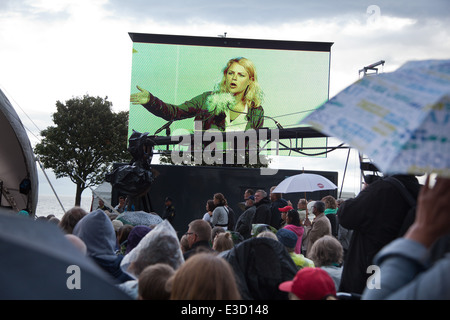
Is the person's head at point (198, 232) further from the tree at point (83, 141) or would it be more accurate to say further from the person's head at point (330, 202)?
the tree at point (83, 141)

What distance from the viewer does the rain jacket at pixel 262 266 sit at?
11.3 feet

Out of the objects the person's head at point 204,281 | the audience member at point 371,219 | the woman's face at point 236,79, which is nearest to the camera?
the person's head at point 204,281

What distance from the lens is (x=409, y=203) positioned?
3.73 metres

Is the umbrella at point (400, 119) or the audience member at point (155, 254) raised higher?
the umbrella at point (400, 119)

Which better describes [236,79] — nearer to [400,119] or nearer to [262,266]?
[262,266]

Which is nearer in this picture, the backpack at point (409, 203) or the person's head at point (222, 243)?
the backpack at point (409, 203)

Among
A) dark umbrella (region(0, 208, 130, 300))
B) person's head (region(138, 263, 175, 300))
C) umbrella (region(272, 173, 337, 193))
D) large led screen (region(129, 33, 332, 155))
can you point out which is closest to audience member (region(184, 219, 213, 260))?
person's head (region(138, 263, 175, 300))

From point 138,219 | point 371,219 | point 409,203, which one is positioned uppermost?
point 409,203

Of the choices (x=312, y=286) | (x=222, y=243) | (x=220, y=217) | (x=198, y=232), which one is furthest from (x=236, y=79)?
(x=312, y=286)

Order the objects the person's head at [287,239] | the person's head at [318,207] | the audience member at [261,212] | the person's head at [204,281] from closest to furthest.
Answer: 1. the person's head at [204,281]
2. the person's head at [287,239]
3. the person's head at [318,207]
4. the audience member at [261,212]

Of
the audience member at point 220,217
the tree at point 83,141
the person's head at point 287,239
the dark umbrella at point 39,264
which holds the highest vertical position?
the tree at point 83,141

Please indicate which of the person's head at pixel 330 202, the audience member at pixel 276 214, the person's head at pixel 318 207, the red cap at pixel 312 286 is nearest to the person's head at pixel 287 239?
the red cap at pixel 312 286

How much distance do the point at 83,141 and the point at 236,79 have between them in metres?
15.1
